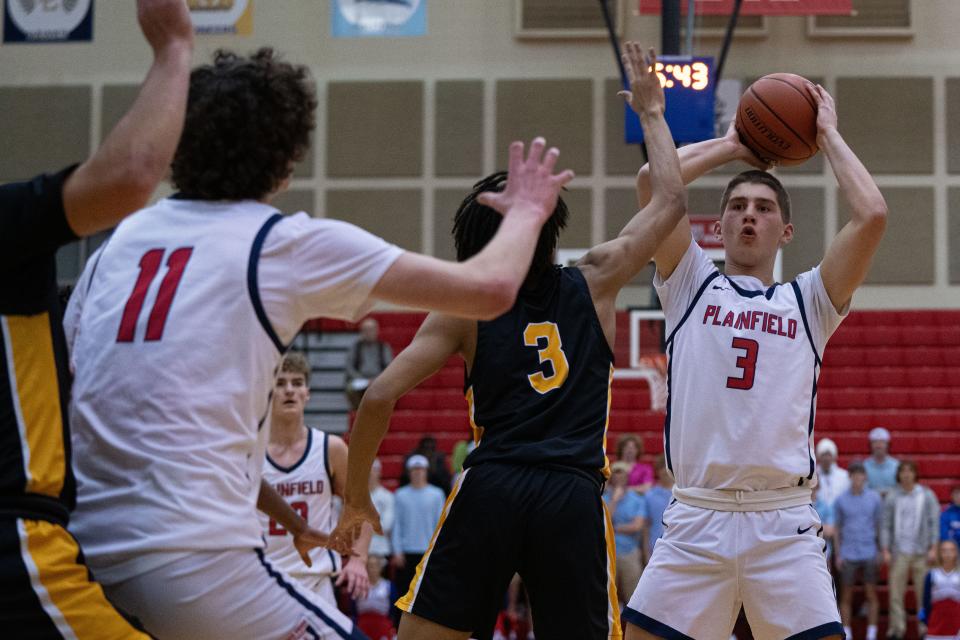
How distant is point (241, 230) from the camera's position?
2596 millimetres

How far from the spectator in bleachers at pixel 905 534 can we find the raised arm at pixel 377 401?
10.5 meters

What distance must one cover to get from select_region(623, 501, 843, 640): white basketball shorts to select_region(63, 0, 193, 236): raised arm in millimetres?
2698

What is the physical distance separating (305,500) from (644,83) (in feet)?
9.05

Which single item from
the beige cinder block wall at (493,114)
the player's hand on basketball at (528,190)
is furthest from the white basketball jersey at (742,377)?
the beige cinder block wall at (493,114)

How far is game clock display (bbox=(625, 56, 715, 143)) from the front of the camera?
11320mm

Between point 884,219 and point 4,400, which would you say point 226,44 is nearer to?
point 884,219

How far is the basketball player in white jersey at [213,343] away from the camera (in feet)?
8.13

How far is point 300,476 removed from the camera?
19.5 feet

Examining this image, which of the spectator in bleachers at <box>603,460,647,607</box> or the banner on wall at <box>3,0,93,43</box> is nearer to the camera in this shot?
the spectator in bleachers at <box>603,460,647,607</box>

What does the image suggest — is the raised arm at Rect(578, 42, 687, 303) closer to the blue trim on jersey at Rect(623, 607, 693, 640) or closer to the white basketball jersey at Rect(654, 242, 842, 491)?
the white basketball jersey at Rect(654, 242, 842, 491)

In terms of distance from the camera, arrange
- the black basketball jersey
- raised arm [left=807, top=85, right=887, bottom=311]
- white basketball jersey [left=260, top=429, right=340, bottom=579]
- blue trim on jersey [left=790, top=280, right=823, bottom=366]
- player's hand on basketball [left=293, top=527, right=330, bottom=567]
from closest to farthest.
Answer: player's hand on basketball [left=293, top=527, right=330, bottom=567], the black basketball jersey, raised arm [left=807, top=85, right=887, bottom=311], blue trim on jersey [left=790, top=280, right=823, bottom=366], white basketball jersey [left=260, top=429, right=340, bottom=579]

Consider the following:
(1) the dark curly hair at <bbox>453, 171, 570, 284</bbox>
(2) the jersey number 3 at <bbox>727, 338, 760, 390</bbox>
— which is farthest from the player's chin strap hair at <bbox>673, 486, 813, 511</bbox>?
(1) the dark curly hair at <bbox>453, 171, 570, 284</bbox>

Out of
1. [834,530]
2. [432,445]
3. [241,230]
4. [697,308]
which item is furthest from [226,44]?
[241,230]

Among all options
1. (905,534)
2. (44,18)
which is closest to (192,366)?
(905,534)
